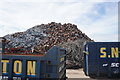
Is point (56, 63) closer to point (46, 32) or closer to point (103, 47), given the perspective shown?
point (103, 47)

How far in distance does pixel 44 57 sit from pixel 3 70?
1720mm

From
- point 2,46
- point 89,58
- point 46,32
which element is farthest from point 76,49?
point 2,46

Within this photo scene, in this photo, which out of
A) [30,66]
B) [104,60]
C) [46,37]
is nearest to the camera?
[30,66]

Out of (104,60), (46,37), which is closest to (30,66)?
(104,60)

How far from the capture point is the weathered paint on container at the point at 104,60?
55.0 feet

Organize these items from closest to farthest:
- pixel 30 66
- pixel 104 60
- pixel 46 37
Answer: pixel 30 66 < pixel 104 60 < pixel 46 37

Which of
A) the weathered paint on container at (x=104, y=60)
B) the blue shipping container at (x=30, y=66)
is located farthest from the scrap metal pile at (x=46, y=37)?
the blue shipping container at (x=30, y=66)

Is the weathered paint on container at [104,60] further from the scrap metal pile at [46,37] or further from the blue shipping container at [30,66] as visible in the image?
the scrap metal pile at [46,37]

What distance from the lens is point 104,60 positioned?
17.0m

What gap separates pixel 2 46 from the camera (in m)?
6.89

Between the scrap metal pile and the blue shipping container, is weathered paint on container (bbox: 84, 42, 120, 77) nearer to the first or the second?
the blue shipping container

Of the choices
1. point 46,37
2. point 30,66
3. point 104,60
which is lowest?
point 104,60

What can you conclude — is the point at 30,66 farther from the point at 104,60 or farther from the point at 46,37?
the point at 46,37

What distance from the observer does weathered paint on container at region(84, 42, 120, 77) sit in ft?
55.0
